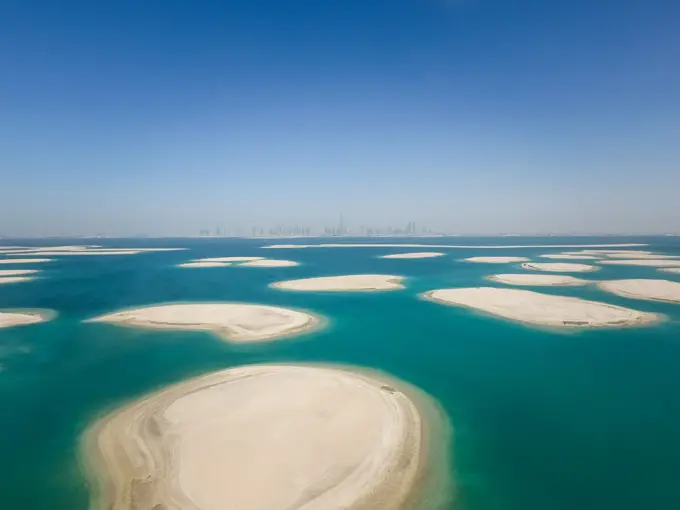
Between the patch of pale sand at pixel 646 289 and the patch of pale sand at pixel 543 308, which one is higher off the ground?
the patch of pale sand at pixel 646 289

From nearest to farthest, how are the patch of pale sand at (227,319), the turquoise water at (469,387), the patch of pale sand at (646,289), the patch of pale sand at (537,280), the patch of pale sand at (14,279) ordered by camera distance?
the turquoise water at (469,387) → the patch of pale sand at (227,319) → the patch of pale sand at (646,289) → the patch of pale sand at (537,280) → the patch of pale sand at (14,279)

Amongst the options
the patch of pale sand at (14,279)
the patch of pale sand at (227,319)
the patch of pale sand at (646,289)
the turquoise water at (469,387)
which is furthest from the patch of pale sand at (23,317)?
the patch of pale sand at (646,289)

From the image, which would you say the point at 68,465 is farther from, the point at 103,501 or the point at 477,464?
the point at 477,464

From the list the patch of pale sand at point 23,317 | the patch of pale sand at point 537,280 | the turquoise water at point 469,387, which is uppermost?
the patch of pale sand at point 537,280

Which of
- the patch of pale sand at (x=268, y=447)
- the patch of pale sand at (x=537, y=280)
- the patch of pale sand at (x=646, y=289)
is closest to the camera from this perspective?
the patch of pale sand at (x=268, y=447)

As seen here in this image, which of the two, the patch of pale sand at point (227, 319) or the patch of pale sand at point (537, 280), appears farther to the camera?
the patch of pale sand at point (537, 280)

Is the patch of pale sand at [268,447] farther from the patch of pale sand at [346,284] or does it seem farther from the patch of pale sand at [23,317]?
the patch of pale sand at [346,284]

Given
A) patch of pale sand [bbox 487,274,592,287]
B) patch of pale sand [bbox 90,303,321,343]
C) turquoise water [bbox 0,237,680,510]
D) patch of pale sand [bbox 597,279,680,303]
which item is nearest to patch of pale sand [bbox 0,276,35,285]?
turquoise water [bbox 0,237,680,510]

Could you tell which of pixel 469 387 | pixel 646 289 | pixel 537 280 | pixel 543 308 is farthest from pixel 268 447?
A: pixel 537 280
